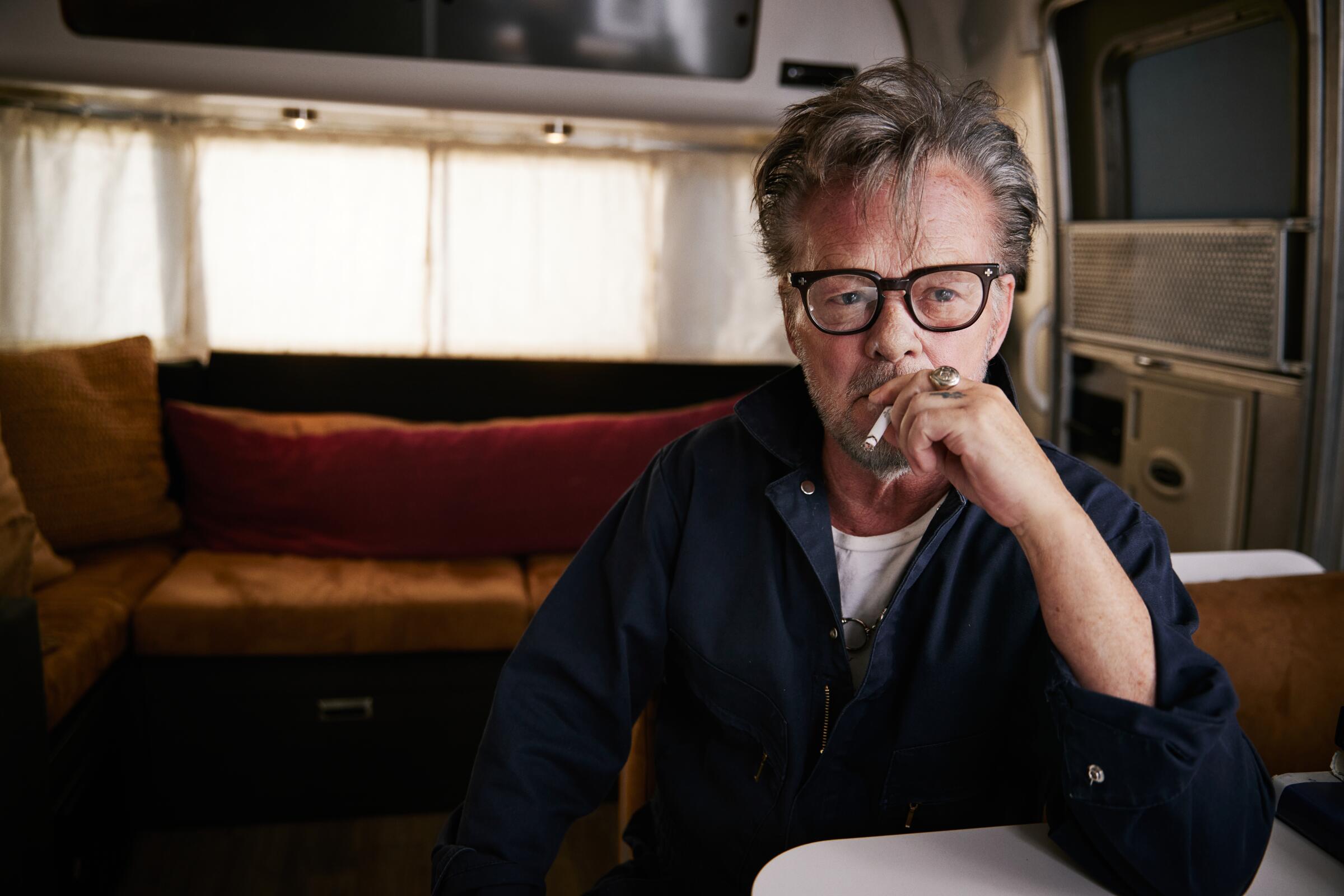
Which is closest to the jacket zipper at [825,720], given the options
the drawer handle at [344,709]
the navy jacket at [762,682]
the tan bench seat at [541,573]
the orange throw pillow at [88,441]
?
the navy jacket at [762,682]

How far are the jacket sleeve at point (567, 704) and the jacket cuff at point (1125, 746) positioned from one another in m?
0.50

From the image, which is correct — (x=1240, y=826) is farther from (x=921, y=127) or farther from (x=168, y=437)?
(x=168, y=437)

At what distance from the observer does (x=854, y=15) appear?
3.21m

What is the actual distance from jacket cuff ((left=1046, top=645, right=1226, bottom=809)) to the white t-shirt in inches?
11.6

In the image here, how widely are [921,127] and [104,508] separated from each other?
2478 millimetres

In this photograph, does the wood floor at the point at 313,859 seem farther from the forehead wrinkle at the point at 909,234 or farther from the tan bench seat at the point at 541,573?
the forehead wrinkle at the point at 909,234

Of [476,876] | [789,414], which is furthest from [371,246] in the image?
[476,876]

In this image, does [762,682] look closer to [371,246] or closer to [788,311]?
[788,311]

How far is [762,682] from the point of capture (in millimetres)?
1147

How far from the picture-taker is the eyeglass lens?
109cm

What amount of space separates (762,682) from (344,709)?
1615 mm

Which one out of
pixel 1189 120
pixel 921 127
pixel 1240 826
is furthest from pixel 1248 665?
pixel 1189 120

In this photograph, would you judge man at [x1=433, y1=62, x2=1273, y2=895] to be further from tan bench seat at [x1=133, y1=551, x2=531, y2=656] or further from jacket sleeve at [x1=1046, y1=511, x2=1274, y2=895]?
tan bench seat at [x1=133, y1=551, x2=531, y2=656]

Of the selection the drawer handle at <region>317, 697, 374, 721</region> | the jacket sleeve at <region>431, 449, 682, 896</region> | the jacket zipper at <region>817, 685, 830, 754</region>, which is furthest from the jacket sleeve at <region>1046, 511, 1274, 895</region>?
the drawer handle at <region>317, 697, 374, 721</region>
